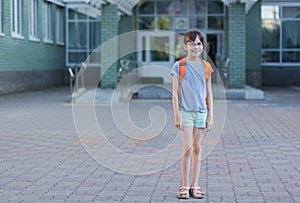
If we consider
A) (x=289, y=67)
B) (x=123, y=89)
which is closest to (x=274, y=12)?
(x=289, y=67)

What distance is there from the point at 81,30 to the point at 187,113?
25099 mm

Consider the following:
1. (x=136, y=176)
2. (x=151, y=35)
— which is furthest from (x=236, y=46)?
(x=136, y=176)

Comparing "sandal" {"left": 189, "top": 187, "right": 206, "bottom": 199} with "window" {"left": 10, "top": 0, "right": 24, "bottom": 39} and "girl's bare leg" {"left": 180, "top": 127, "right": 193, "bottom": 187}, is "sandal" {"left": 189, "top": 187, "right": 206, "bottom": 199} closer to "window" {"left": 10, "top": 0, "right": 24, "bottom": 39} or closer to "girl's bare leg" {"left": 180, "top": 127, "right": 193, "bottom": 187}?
"girl's bare leg" {"left": 180, "top": 127, "right": 193, "bottom": 187}

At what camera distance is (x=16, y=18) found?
76.5 ft

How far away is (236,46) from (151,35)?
7.80m

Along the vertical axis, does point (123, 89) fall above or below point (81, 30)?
below

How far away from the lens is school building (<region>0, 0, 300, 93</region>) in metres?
24.7

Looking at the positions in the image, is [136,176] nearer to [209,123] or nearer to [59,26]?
[209,123]

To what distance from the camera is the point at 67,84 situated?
99.8ft

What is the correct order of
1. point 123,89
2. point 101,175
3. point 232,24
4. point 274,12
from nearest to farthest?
1. point 101,175
2. point 123,89
3. point 232,24
4. point 274,12

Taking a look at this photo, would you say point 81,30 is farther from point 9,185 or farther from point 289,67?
point 9,185

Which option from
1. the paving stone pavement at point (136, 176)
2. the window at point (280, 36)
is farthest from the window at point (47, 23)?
the paving stone pavement at point (136, 176)

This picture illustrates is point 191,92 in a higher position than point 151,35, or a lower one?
lower

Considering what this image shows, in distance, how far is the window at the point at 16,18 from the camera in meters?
22.6
